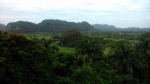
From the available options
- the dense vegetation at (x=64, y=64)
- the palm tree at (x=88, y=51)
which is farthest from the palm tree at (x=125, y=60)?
the palm tree at (x=88, y=51)

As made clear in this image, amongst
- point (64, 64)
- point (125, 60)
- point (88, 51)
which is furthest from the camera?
point (88, 51)

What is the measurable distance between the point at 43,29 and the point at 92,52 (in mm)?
142315

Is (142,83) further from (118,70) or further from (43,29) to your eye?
(43,29)

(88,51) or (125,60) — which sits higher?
(88,51)

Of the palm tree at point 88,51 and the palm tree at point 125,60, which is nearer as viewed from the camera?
the palm tree at point 125,60

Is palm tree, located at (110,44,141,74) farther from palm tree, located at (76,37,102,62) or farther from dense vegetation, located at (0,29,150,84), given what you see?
palm tree, located at (76,37,102,62)

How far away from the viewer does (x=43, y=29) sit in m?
170

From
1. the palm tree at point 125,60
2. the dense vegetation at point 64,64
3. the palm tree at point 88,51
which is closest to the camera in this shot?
the dense vegetation at point 64,64

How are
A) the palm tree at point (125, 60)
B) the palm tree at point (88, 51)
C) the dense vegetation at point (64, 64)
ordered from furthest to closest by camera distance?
the palm tree at point (88, 51), the palm tree at point (125, 60), the dense vegetation at point (64, 64)

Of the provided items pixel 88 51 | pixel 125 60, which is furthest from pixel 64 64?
pixel 125 60

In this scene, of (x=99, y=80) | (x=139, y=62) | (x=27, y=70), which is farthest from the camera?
(x=139, y=62)

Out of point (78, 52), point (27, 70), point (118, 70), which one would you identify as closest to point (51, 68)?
point (27, 70)

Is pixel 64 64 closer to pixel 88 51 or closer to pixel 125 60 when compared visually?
pixel 88 51

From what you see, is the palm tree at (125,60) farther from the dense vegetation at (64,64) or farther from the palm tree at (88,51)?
the palm tree at (88,51)
